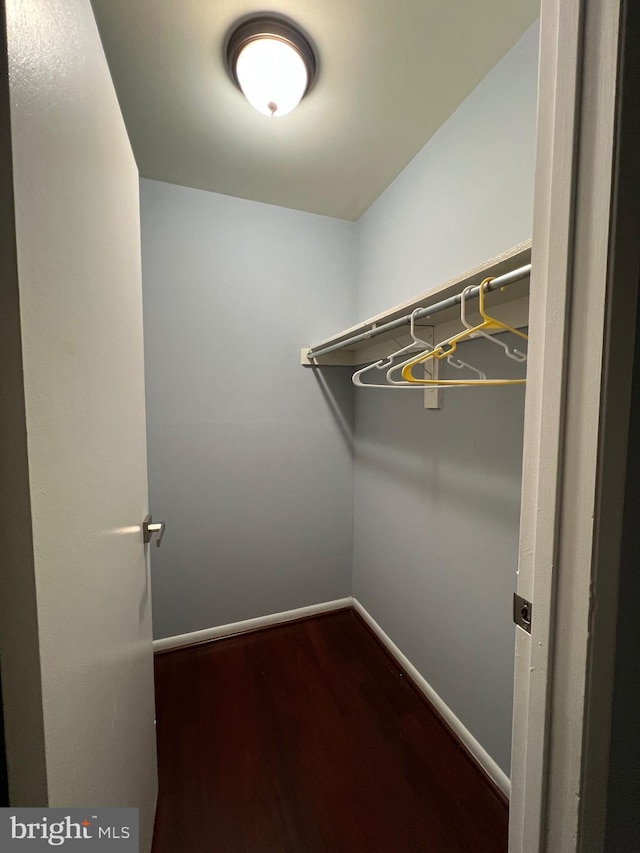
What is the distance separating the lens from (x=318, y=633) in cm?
180

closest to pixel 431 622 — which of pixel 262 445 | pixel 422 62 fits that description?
pixel 262 445

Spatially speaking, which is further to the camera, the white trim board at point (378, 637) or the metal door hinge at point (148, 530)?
the white trim board at point (378, 637)

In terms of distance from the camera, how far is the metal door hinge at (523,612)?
1.66 feet

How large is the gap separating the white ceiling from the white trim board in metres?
2.32

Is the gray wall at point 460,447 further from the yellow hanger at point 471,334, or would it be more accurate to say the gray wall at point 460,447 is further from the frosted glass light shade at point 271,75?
the frosted glass light shade at point 271,75

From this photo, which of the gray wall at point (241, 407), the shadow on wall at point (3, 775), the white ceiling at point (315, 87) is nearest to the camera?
the shadow on wall at point (3, 775)

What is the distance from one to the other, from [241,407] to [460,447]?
3.69ft

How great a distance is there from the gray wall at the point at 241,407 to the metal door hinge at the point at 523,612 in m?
1.41

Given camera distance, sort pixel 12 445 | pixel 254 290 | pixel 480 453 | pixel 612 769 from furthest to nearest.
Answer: pixel 254 290
pixel 480 453
pixel 612 769
pixel 12 445

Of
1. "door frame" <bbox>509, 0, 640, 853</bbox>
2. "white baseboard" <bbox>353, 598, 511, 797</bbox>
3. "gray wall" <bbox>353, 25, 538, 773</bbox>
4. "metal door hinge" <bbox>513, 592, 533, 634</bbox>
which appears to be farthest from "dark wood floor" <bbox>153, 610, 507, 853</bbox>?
"metal door hinge" <bbox>513, 592, 533, 634</bbox>

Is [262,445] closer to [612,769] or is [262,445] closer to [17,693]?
[17,693]

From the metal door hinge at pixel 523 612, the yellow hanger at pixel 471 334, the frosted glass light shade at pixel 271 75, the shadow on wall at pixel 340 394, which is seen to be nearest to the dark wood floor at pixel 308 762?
the metal door hinge at pixel 523 612

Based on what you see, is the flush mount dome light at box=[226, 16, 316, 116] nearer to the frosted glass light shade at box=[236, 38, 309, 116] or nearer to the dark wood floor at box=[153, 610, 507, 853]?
the frosted glass light shade at box=[236, 38, 309, 116]

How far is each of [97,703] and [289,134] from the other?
181cm
